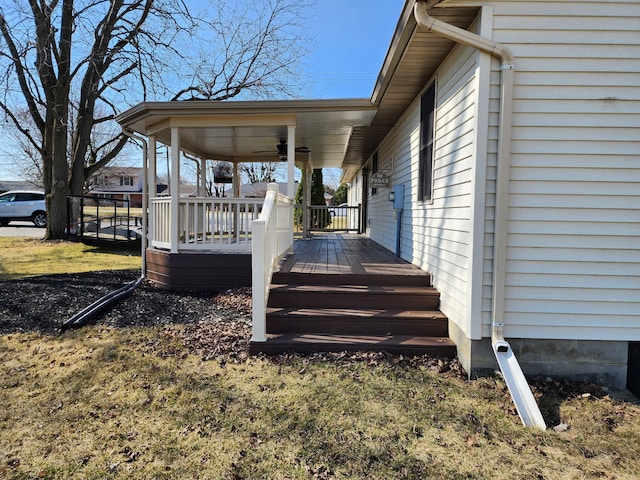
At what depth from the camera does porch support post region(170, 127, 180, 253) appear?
566 centimetres

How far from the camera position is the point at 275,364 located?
3.27 m

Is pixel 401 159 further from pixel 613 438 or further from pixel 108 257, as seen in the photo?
pixel 108 257

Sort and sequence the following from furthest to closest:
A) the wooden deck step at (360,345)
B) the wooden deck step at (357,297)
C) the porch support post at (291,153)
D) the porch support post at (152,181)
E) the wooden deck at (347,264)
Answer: the porch support post at (152,181), the porch support post at (291,153), the wooden deck at (347,264), the wooden deck step at (357,297), the wooden deck step at (360,345)

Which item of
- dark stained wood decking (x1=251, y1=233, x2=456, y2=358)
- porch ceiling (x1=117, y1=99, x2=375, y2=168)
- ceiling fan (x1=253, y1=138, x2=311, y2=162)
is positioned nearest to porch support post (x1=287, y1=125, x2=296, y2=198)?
porch ceiling (x1=117, y1=99, x2=375, y2=168)

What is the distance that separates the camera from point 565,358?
10.1ft

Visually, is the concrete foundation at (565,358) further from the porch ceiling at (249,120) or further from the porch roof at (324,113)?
the porch ceiling at (249,120)

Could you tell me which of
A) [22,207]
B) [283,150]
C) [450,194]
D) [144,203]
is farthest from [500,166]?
[22,207]

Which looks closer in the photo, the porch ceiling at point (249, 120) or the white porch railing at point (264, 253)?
the white porch railing at point (264, 253)

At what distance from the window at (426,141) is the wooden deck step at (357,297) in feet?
3.93

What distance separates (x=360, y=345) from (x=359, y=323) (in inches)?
10.3

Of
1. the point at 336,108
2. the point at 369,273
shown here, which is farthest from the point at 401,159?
the point at 369,273

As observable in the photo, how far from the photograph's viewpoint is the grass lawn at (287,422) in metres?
2.07

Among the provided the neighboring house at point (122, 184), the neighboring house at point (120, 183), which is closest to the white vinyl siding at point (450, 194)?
the neighboring house at point (122, 184)

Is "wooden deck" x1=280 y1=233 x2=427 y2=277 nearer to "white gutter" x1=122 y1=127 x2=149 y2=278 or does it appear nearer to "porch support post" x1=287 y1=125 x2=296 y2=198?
"porch support post" x1=287 y1=125 x2=296 y2=198
